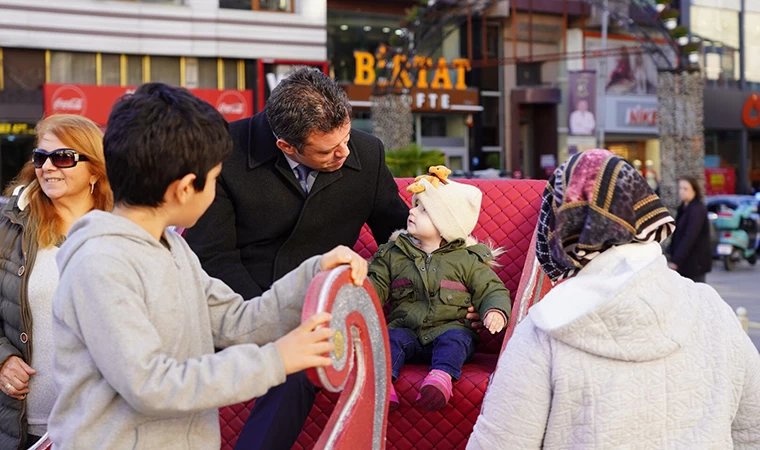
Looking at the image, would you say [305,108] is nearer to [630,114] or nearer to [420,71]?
[420,71]

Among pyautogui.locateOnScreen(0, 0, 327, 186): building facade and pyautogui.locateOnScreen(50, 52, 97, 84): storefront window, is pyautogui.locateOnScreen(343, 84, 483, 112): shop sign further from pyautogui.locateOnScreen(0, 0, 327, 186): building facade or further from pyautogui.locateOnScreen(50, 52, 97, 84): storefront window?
pyautogui.locateOnScreen(50, 52, 97, 84): storefront window

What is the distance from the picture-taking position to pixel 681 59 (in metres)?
17.8

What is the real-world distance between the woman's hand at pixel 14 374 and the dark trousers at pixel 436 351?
1.26 m

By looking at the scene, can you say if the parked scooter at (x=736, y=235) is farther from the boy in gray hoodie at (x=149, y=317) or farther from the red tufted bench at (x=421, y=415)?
the boy in gray hoodie at (x=149, y=317)

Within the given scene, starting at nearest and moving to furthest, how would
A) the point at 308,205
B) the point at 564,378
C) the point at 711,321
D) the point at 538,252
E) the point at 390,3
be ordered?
the point at 564,378 → the point at 711,321 → the point at 538,252 → the point at 308,205 → the point at 390,3

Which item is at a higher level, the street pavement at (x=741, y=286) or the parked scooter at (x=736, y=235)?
the parked scooter at (x=736, y=235)

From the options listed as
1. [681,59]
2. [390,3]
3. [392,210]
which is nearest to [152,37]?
A: [390,3]

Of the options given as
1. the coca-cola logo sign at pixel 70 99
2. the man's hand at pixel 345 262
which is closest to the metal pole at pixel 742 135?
the coca-cola logo sign at pixel 70 99

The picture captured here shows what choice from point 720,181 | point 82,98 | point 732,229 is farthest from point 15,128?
point 720,181

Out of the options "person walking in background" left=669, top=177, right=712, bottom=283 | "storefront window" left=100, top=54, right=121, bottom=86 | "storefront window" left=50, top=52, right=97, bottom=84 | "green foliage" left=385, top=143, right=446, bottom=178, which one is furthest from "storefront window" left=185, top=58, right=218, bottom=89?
"person walking in background" left=669, top=177, right=712, bottom=283

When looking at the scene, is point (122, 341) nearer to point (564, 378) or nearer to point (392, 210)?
point (564, 378)

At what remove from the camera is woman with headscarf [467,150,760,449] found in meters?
1.77

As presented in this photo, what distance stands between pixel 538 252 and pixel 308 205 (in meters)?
1.49

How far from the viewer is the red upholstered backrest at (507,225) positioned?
4.08 meters
